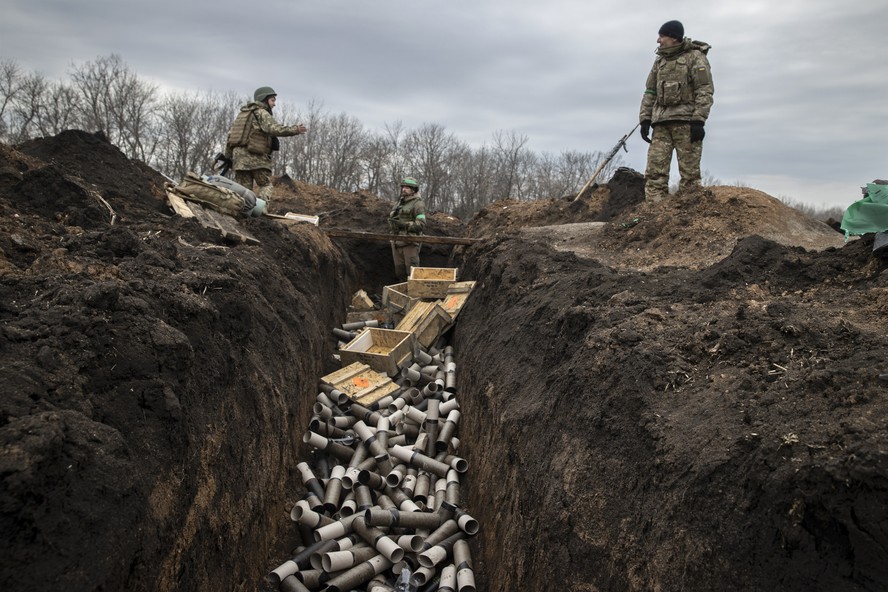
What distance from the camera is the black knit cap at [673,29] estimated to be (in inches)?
381

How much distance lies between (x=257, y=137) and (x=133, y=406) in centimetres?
899

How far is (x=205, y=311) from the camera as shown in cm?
472

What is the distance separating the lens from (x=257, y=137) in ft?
37.8

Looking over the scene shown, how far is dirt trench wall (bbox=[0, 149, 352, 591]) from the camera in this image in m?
2.54

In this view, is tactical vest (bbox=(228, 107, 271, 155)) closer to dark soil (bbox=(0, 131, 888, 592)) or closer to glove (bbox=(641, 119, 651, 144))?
dark soil (bbox=(0, 131, 888, 592))

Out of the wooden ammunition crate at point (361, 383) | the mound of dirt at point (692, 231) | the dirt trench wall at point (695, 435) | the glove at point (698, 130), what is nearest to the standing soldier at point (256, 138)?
the wooden ammunition crate at point (361, 383)

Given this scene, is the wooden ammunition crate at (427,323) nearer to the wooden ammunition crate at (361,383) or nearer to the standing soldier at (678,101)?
the wooden ammunition crate at (361,383)

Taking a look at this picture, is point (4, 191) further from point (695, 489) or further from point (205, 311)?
point (695, 489)

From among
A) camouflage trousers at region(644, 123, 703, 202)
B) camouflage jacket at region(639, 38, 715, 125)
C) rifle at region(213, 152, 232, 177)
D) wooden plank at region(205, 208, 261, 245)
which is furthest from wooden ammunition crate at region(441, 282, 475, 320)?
rifle at region(213, 152, 232, 177)

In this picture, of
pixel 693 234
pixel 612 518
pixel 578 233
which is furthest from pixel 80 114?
pixel 612 518

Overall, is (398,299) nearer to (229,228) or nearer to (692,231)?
(229,228)

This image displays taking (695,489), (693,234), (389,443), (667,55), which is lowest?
(389,443)

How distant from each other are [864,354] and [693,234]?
5.62 m

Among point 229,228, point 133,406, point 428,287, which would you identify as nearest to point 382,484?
point 133,406
